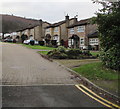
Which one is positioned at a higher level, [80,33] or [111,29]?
[80,33]

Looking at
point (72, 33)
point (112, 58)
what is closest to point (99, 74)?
point (112, 58)

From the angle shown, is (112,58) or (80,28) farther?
(80,28)

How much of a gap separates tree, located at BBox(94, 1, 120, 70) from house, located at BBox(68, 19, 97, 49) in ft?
94.1

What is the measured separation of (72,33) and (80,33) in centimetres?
422

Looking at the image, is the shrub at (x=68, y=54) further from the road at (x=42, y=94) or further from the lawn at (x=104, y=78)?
the road at (x=42, y=94)

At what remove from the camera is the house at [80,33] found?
4241 centimetres

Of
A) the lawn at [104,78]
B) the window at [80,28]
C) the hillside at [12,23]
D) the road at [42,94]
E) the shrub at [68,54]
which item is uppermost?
the hillside at [12,23]

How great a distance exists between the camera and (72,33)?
48250mm

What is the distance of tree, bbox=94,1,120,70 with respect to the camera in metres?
10.3

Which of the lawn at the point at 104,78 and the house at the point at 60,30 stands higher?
the house at the point at 60,30

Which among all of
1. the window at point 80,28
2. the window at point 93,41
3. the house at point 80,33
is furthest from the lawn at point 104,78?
the window at point 80,28

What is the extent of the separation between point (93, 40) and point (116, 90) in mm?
32887

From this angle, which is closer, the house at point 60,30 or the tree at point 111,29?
the tree at point 111,29

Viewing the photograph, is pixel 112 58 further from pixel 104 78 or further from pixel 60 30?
pixel 60 30
